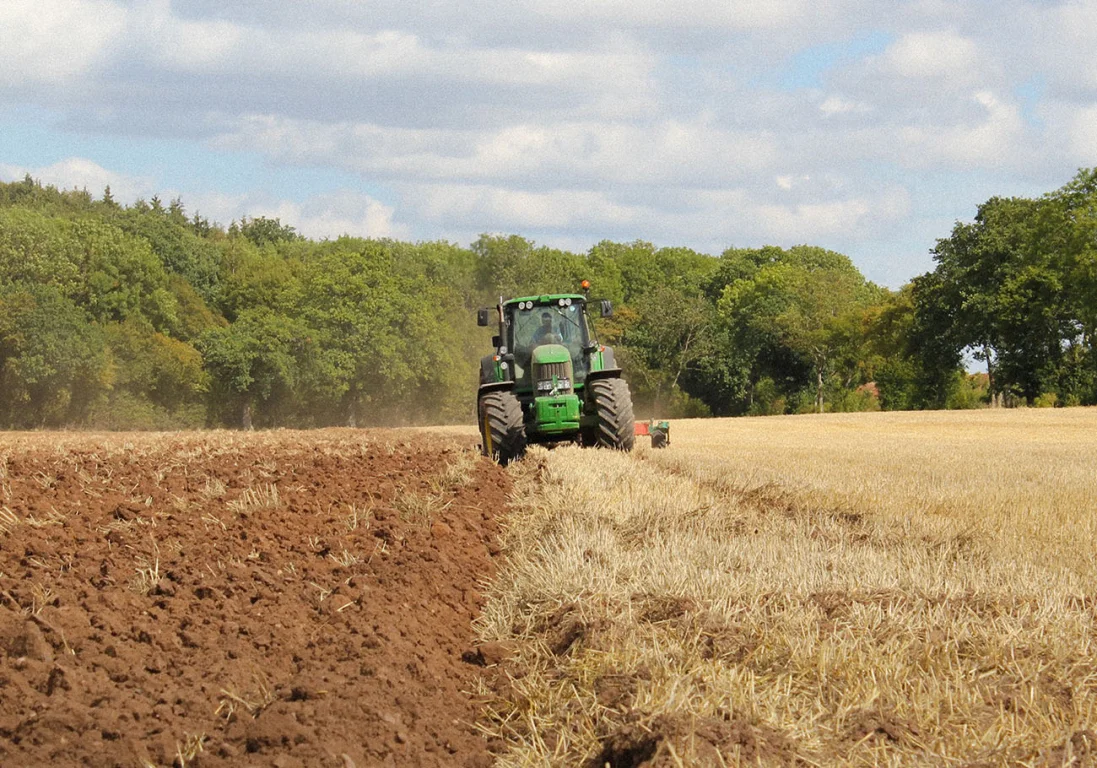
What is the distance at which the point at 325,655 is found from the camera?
18.4 feet

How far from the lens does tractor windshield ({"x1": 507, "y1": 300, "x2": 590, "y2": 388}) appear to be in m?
17.9

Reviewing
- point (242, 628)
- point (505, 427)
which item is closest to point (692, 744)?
point (242, 628)

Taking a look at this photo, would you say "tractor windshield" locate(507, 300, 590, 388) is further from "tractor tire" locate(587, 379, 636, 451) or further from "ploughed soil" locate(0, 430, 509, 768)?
"ploughed soil" locate(0, 430, 509, 768)

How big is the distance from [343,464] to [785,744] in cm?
1060

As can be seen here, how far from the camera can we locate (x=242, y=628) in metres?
6.05

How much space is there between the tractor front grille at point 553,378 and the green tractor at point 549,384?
0.01 m

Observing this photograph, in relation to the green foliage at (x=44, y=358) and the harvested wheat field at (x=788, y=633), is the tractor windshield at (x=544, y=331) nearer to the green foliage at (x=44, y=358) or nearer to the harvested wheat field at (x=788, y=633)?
the harvested wheat field at (x=788, y=633)

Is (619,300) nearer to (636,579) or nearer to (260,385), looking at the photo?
(260,385)

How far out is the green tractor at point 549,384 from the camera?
1633 centimetres

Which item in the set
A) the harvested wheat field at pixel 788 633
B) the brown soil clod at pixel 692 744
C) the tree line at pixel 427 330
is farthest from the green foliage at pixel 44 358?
the brown soil clod at pixel 692 744

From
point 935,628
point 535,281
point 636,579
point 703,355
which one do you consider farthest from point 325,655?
point 535,281

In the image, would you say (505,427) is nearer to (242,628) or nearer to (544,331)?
(544,331)

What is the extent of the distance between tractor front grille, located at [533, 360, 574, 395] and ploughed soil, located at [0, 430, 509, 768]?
596 centimetres

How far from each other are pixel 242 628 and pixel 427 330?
5744cm
